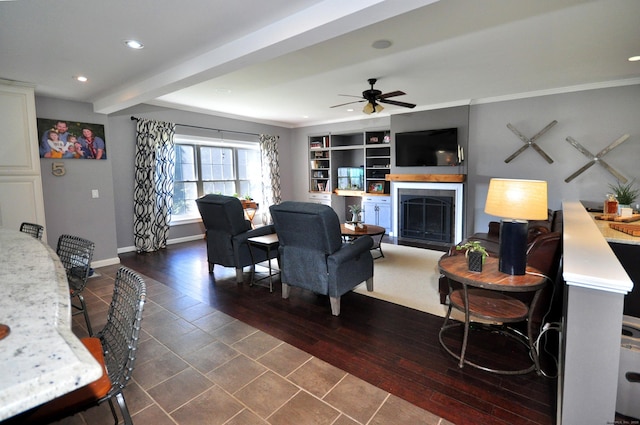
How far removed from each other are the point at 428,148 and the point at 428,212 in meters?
1.23

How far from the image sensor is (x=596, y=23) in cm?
275

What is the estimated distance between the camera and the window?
637cm

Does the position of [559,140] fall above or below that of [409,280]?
above

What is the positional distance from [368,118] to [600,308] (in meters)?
6.25

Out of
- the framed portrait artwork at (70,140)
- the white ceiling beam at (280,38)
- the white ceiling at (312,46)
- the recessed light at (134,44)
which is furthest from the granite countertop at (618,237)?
the framed portrait artwork at (70,140)

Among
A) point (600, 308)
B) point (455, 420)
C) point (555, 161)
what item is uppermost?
point (555, 161)

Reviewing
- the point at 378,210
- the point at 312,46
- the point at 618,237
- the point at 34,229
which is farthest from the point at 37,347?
the point at 378,210

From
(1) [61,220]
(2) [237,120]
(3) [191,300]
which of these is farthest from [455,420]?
(2) [237,120]

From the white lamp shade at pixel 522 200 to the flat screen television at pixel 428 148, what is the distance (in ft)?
12.7

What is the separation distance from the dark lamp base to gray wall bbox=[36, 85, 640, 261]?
12.6ft

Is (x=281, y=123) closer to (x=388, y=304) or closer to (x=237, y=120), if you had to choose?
(x=237, y=120)

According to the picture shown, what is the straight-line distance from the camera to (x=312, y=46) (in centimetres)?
316

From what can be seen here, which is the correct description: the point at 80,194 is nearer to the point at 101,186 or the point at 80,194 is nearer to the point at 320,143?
the point at 101,186

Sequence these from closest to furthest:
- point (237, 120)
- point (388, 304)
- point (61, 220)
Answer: point (388, 304) → point (61, 220) → point (237, 120)
